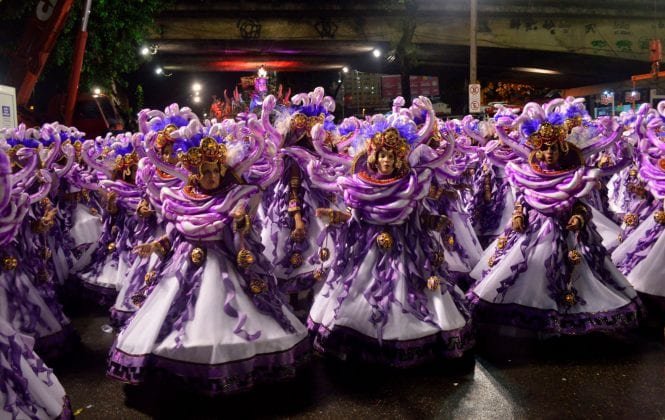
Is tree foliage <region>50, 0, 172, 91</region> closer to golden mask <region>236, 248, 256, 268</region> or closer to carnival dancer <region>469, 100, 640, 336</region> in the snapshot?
golden mask <region>236, 248, 256, 268</region>

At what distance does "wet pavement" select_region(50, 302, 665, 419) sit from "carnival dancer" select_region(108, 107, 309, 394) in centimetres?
27

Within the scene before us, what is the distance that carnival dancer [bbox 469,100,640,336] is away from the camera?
5.21 meters

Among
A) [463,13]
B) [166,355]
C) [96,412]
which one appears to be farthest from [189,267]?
[463,13]

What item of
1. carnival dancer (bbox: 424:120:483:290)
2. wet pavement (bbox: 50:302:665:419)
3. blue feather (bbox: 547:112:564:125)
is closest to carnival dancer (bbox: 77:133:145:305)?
wet pavement (bbox: 50:302:665:419)

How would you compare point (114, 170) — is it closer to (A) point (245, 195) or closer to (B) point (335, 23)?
(A) point (245, 195)

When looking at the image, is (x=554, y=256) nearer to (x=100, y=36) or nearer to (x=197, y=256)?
(x=197, y=256)

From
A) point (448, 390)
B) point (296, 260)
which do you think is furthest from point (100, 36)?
point (448, 390)

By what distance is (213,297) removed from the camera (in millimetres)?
4391

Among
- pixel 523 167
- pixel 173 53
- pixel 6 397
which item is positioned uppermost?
pixel 173 53

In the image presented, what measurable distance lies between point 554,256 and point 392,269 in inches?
61.7

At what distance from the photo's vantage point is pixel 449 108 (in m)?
31.4

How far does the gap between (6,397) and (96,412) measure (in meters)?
1.28

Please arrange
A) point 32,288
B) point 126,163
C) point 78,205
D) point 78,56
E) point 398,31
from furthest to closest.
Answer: point 398,31
point 78,56
point 78,205
point 126,163
point 32,288

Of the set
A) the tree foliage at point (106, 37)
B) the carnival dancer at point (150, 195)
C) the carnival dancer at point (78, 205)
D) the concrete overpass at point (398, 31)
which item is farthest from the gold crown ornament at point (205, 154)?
the concrete overpass at point (398, 31)
